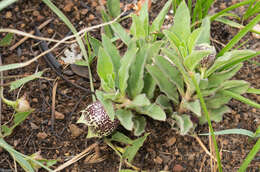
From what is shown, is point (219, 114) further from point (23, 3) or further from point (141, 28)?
point (23, 3)

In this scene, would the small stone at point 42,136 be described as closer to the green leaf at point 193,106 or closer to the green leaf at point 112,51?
the green leaf at point 112,51

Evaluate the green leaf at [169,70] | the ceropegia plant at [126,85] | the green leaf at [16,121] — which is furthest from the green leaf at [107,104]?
the green leaf at [16,121]

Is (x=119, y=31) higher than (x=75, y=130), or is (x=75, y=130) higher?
(x=119, y=31)

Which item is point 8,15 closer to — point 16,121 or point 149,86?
point 16,121

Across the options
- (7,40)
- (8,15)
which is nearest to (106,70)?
(7,40)

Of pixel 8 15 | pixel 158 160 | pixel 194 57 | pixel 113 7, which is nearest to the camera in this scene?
pixel 194 57

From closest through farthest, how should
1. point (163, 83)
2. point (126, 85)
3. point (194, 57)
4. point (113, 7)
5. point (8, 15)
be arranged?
point (194, 57) → point (126, 85) → point (163, 83) → point (113, 7) → point (8, 15)

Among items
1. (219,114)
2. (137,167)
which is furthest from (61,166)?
(219,114)
